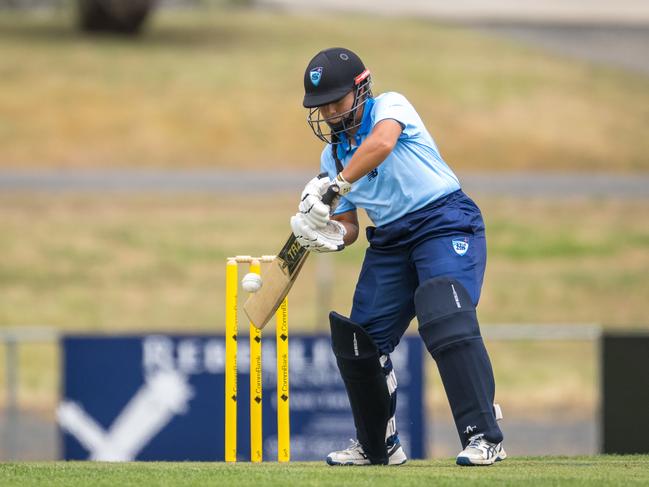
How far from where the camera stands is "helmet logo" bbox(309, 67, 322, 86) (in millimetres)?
5703

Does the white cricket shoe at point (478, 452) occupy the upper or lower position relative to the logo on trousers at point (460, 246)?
lower

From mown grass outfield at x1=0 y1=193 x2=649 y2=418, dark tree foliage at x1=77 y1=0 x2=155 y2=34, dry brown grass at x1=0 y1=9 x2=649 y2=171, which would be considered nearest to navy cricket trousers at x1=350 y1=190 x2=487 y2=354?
mown grass outfield at x1=0 y1=193 x2=649 y2=418

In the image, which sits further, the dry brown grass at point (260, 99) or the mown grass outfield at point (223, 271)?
the dry brown grass at point (260, 99)

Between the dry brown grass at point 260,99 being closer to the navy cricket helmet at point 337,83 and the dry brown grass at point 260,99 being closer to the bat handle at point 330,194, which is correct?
the navy cricket helmet at point 337,83

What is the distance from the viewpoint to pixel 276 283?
592 cm

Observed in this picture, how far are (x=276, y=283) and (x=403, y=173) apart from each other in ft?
2.53

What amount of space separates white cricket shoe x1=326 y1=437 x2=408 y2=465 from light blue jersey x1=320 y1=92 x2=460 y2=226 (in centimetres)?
109

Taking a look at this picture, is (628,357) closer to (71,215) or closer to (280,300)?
(280,300)

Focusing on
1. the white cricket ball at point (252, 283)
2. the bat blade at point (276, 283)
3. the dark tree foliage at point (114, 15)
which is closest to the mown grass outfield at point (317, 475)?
the bat blade at point (276, 283)

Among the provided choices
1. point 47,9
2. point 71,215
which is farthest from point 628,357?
point 47,9

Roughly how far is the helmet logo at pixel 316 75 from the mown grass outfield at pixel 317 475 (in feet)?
5.53

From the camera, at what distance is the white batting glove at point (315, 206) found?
18.1ft

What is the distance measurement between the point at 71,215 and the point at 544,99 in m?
14.4

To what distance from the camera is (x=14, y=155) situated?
26812 millimetres
